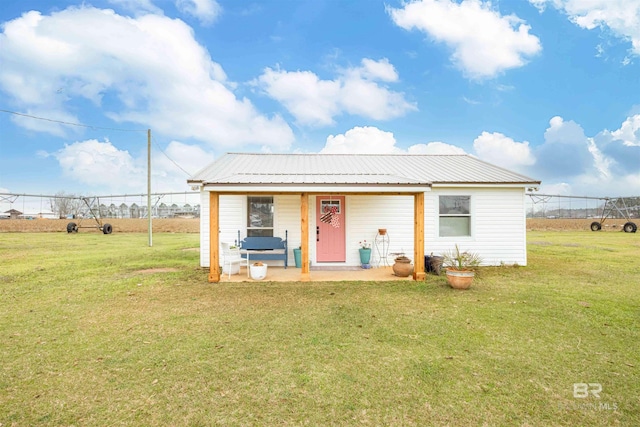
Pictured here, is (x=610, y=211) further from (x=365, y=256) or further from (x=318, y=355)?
(x=318, y=355)

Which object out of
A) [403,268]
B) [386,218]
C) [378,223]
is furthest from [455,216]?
[403,268]

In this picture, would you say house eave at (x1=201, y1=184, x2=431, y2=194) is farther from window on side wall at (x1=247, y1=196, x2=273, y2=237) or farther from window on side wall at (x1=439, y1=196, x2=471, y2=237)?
window on side wall at (x1=439, y1=196, x2=471, y2=237)

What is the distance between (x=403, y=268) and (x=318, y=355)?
5.17 m

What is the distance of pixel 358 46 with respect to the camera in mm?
15633

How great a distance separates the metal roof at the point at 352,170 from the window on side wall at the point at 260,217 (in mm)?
893

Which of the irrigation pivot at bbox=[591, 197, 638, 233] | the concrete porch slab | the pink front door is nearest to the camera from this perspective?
the concrete porch slab

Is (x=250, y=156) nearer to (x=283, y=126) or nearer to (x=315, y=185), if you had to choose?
(x=315, y=185)

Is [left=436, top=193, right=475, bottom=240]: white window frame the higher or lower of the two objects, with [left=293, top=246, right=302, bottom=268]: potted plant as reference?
higher

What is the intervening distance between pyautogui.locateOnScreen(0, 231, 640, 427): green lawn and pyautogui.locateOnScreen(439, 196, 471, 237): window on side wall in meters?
2.93

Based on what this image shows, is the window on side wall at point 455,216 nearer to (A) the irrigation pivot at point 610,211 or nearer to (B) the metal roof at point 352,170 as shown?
(B) the metal roof at point 352,170

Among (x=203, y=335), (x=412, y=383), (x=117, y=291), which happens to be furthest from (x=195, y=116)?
(x=412, y=383)

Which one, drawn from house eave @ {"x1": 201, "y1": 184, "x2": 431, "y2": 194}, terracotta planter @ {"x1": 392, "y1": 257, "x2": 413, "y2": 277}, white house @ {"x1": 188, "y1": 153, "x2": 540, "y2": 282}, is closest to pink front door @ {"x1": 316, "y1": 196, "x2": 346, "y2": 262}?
white house @ {"x1": 188, "y1": 153, "x2": 540, "y2": 282}

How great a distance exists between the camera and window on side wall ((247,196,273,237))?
32.4 ft

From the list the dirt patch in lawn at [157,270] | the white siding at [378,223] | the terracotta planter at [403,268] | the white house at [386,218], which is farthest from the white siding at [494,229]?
the dirt patch in lawn at [157,270]
